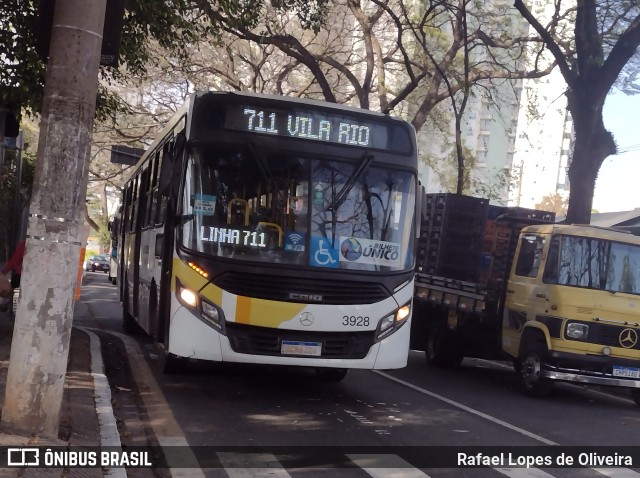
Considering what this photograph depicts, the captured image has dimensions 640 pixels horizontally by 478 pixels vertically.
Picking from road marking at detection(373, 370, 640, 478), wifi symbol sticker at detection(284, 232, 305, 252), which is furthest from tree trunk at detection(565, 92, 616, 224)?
wifi symbol sticker at detection(284, 232, 305, 252)

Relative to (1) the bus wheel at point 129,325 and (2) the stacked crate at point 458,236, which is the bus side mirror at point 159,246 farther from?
(2) the stacked crate at point 458,236

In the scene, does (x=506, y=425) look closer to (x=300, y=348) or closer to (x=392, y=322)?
(x=392, y=322)

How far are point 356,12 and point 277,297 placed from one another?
15589mm

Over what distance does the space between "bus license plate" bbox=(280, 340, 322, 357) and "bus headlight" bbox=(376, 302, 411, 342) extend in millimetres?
742

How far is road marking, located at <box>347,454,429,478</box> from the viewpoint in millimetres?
6828

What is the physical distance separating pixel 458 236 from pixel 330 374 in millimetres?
5265

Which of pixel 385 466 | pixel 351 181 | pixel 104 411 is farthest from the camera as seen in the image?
pixel 351 181

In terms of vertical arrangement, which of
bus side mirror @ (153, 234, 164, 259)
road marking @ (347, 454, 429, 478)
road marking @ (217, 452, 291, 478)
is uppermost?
bus side mirror @ (153, 234, 164, 259)

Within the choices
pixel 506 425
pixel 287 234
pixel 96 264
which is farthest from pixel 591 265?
pixel 96 264

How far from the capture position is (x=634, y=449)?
8766mm

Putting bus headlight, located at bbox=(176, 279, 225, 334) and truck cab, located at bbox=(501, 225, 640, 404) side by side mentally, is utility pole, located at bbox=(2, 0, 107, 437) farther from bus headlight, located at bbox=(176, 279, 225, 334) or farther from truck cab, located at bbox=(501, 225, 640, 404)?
truck cab, located at bbox=(501, 225, 640, 404)

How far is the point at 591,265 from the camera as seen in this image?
39.9ft

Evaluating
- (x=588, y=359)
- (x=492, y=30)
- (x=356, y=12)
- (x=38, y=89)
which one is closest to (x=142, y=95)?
(x=356, y=12)

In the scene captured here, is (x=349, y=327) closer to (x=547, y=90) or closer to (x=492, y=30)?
(x=492, y=30)
